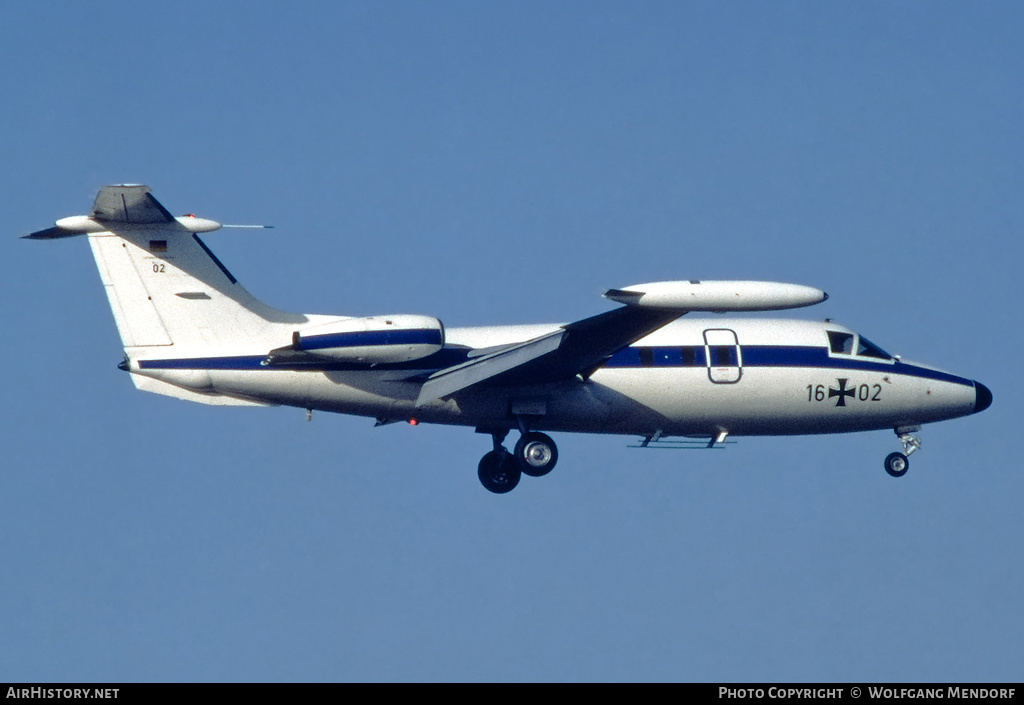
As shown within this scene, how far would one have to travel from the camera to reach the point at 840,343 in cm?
3528

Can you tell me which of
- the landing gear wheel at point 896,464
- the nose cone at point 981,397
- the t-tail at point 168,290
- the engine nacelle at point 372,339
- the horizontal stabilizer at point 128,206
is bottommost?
the landing gear wheel at point 896,464

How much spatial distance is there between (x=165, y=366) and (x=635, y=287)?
9.55 m

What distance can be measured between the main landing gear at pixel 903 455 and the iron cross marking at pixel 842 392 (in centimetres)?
215

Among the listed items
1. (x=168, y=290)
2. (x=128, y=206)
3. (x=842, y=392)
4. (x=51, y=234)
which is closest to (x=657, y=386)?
(x=842, y=392)

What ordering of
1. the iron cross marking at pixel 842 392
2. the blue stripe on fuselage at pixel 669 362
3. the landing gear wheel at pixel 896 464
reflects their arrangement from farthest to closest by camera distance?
the landing gear wheel at pixel 896 464, the iron cross marking at pixel 842 392, the blue stripe on fuselage at pixel 669 362

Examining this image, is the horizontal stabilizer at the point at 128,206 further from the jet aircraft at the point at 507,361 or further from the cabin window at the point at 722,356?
the cabin window at the point at 722,356

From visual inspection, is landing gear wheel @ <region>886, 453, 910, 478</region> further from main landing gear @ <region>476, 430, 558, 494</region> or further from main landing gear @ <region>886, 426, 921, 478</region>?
Result: main landing gear @ <region>476, 430, 558, 494</region>

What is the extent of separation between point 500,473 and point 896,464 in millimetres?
9372

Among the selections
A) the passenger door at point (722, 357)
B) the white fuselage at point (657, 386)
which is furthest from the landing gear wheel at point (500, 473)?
the passenger door at point (722, 357)

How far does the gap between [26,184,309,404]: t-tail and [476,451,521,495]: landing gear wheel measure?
5.42 meters

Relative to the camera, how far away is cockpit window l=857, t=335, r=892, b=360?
35.5 meters

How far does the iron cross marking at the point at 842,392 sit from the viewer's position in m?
34.9

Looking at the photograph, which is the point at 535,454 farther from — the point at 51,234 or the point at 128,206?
the point at 51,234
